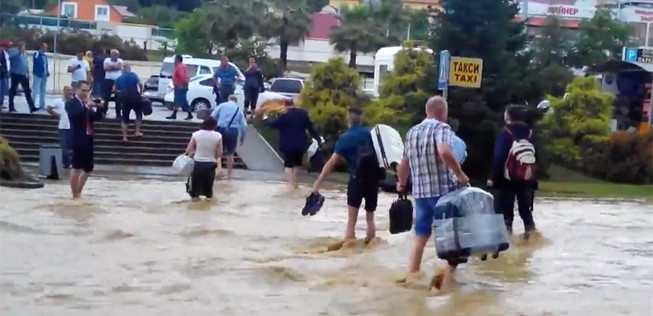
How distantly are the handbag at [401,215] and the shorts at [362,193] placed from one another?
1071 mm

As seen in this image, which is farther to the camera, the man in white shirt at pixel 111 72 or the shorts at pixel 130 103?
the man in white shirt at pixel 111 72

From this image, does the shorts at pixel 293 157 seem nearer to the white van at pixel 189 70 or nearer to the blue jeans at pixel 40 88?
the blue jeans at pixel 40 88

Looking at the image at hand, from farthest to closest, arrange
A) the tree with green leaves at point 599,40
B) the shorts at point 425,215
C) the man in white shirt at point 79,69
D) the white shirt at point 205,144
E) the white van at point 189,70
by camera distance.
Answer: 1. the tree with green leaves at point 599,40
2. the white van at point 189,70
3. the man in white shirt at point 79,69
4. the white shirt at point 205,144
5. the shorts at point 425,215

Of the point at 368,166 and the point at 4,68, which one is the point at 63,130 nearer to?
the point at 4,68

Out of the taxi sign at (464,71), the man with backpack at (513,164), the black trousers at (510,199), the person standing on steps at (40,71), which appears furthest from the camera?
the person standing on steps at (40,71)

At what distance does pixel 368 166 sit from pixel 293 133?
26.9ft

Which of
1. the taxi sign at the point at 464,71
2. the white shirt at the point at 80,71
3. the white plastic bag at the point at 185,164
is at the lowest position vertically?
the white plastic bag at the point at 185,164

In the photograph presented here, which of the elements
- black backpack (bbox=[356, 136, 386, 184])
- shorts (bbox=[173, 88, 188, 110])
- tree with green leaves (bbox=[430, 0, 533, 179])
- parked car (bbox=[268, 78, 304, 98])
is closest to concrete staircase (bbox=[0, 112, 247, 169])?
shorts (bbox=[173, 88, 188, 110])

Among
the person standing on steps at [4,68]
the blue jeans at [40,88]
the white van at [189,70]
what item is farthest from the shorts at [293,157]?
the white van at [189,70]

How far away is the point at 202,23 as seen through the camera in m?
68.2

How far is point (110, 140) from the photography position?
28000 mm

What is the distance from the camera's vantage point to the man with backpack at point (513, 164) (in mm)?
13930

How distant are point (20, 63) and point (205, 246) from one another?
15746 mm

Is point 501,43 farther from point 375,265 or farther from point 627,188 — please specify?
point 375,265
